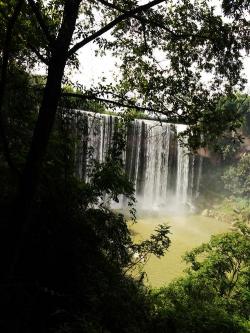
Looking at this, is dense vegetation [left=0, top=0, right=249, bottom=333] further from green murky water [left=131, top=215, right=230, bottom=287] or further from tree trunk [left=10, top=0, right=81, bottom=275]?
green murky water [left=131, top=215, right=230, bottom=287]

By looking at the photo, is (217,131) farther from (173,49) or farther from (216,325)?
(216,325)

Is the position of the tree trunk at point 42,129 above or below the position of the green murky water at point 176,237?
above

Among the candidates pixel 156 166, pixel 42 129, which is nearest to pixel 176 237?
pixel 156 166

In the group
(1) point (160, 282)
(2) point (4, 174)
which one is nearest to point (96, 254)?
(2) point (4, 174)

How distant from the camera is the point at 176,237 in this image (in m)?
23.9

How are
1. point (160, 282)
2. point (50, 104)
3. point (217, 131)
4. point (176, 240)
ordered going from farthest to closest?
1. point (176, 240)
2. point (160, 282)
3. point (217, 131)
4. point (50, 104)

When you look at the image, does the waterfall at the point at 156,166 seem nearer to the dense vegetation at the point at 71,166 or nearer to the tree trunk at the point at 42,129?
the dense vegetation at the point at 71,166

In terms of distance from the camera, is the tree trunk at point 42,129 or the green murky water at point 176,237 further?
the green murky water at point 176,237

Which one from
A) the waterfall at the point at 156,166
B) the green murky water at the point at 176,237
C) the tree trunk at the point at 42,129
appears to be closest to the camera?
the tree trunk at the point at 42,129

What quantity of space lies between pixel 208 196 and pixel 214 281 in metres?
26.1

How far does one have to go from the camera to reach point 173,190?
33969 millimetres

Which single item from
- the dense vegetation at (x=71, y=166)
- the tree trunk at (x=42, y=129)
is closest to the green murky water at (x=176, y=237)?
the dense vegetation at (x=71, y=166)

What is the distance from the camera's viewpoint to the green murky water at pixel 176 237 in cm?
1730

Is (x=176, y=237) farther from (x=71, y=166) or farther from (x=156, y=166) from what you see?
(x=71, y=166)
